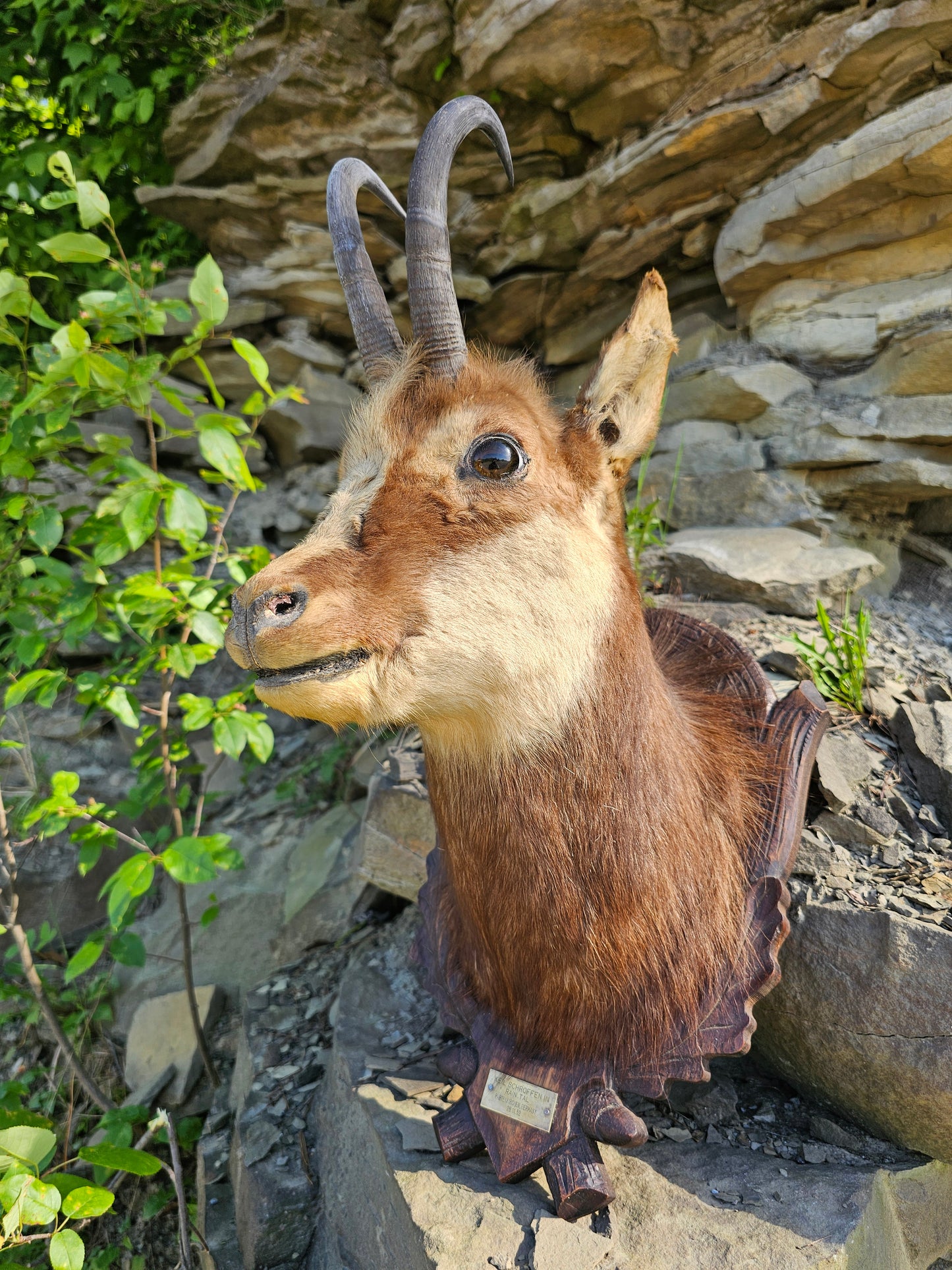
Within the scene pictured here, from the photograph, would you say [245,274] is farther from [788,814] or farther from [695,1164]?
[695,1164]

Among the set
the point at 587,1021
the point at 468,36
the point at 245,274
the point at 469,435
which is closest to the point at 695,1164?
the point at 587,1021

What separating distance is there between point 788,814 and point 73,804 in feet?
5.94

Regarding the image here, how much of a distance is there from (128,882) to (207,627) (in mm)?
694

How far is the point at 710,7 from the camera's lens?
11.1 feet

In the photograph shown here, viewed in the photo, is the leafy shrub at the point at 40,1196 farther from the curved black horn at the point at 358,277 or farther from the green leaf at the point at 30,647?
the curved black horn at the point at 358,277

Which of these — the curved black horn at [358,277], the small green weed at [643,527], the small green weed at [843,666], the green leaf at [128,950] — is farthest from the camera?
the small green weed at [643,527]

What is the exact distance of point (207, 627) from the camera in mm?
2137

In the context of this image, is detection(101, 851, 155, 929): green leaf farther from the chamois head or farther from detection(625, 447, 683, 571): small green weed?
detection(625, 447, 683, 571): small green weed

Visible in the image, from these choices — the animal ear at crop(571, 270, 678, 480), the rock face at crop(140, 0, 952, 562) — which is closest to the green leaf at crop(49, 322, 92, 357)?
the animal ear at crop(571, 270, 678, 480)

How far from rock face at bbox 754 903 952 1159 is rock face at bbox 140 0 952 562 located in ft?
6.83

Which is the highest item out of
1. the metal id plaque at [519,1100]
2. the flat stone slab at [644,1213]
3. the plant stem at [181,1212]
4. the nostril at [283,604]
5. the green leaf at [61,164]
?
the green leaf at [61,164]

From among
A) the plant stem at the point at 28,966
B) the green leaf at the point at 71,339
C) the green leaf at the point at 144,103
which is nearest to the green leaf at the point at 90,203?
the green leaf at the point at 71,339

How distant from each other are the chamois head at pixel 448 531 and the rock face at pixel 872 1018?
2.83 feet

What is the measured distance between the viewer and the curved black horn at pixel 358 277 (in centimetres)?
157
